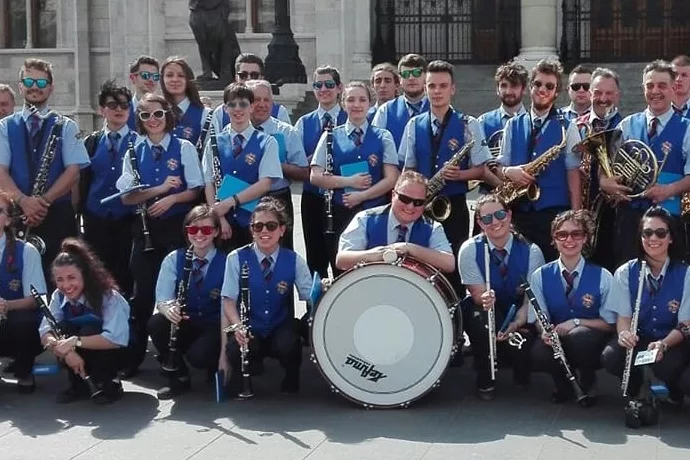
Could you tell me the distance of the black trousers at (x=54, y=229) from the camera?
7.80 meters

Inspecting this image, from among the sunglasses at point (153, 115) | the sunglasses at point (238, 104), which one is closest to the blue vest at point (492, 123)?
the sunglasses at point (238, 104)

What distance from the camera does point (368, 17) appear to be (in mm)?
21234

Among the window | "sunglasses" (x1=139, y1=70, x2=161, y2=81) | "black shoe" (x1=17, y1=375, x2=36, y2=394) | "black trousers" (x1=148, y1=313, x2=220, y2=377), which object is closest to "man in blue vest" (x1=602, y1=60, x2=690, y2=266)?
"black trousers" (x1=148, y1=313, x2=220, y2=377)

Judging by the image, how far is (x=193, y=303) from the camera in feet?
22.9

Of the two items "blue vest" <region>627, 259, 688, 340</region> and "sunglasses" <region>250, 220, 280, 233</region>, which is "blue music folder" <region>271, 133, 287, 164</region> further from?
"blue vest" <region>627, 259, 688, 340</region>

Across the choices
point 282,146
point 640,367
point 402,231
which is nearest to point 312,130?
point 282,146

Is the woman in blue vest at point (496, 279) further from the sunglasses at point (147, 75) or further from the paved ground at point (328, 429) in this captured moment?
the sunglasses at point (147, 75)

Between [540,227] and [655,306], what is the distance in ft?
4.30

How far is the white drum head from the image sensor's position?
6133mm

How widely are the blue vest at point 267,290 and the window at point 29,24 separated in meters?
18.5

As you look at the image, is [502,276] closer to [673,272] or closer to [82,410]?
[673,272]

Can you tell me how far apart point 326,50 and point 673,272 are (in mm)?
15486

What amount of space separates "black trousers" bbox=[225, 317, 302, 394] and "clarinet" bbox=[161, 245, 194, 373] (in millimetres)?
338

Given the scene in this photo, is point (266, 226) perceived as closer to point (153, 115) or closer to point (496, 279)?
point (153, 115)
